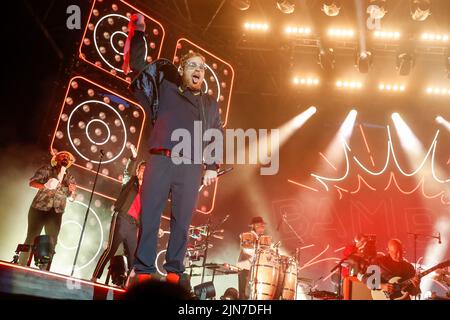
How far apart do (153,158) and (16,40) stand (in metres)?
4.79

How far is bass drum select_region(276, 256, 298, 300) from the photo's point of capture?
7476 mm

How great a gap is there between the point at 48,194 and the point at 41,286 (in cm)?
425

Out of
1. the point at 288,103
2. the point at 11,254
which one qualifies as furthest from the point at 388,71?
the point at 11,254

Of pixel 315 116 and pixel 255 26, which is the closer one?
pixel 255 26

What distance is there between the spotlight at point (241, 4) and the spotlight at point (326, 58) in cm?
206

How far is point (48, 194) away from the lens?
657cm

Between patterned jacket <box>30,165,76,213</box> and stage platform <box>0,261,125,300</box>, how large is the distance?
4003mm

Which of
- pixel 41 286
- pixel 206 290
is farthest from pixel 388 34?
pixel 41 286

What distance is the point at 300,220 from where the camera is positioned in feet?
36.5

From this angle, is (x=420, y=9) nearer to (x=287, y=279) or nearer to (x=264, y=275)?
(x=287, y=279)

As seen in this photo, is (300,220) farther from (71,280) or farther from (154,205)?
(71,280)

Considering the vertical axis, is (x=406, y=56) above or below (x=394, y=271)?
above

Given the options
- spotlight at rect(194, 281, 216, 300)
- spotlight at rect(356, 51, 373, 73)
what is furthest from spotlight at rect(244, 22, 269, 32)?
spotlight at rect(194, 281, 216, 300)

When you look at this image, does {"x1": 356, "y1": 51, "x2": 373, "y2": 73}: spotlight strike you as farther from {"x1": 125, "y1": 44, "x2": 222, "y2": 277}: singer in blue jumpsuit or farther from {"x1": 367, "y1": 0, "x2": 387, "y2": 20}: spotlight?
{"x1": 125, "y1": 44, "x2": 222, "y2": 277}: singer in blue jumpsuit
